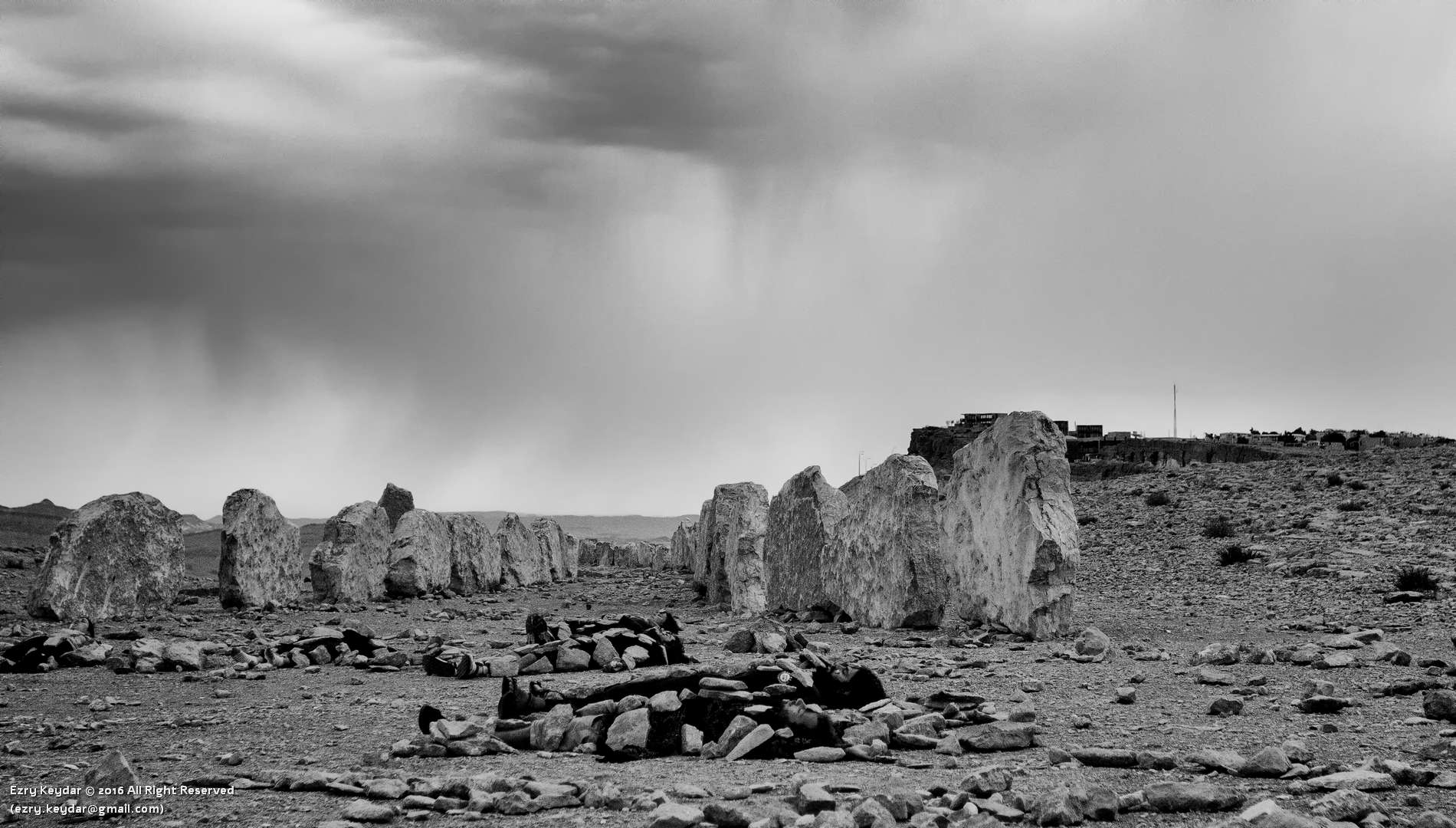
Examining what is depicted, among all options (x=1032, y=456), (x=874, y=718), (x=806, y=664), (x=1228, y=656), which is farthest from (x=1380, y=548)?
(x=874, y=718)

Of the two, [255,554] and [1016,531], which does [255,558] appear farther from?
[1016,531]

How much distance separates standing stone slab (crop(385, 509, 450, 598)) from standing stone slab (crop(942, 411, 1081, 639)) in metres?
13.2

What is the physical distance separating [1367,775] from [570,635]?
9.22 metres

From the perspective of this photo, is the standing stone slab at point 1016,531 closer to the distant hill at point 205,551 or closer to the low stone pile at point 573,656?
the low stone pile at point 573,656

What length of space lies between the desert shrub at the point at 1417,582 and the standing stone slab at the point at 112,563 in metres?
19.6

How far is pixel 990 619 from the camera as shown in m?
16.0

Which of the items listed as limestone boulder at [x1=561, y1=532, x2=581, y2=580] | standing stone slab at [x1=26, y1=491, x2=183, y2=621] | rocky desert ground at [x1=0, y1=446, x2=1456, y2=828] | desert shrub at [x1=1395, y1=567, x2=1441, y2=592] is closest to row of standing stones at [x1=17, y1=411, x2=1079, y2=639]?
standing stone slab at [x1=26, y1=491, x2=183, y2=621]

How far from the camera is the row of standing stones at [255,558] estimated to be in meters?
18.3

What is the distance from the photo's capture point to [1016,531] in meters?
15.5

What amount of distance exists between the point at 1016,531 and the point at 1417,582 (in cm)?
608

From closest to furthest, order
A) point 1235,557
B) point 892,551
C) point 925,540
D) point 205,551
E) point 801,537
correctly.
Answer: point 925,540 → point 892,551 → point 1235,557 → point 801,537 → point 205,551

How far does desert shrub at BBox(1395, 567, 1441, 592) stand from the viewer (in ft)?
53.0

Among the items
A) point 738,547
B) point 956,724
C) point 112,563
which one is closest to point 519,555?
point 738,547

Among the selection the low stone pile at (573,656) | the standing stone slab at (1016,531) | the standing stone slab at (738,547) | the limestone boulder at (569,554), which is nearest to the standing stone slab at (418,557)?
the standing stone slab at (738,547)
